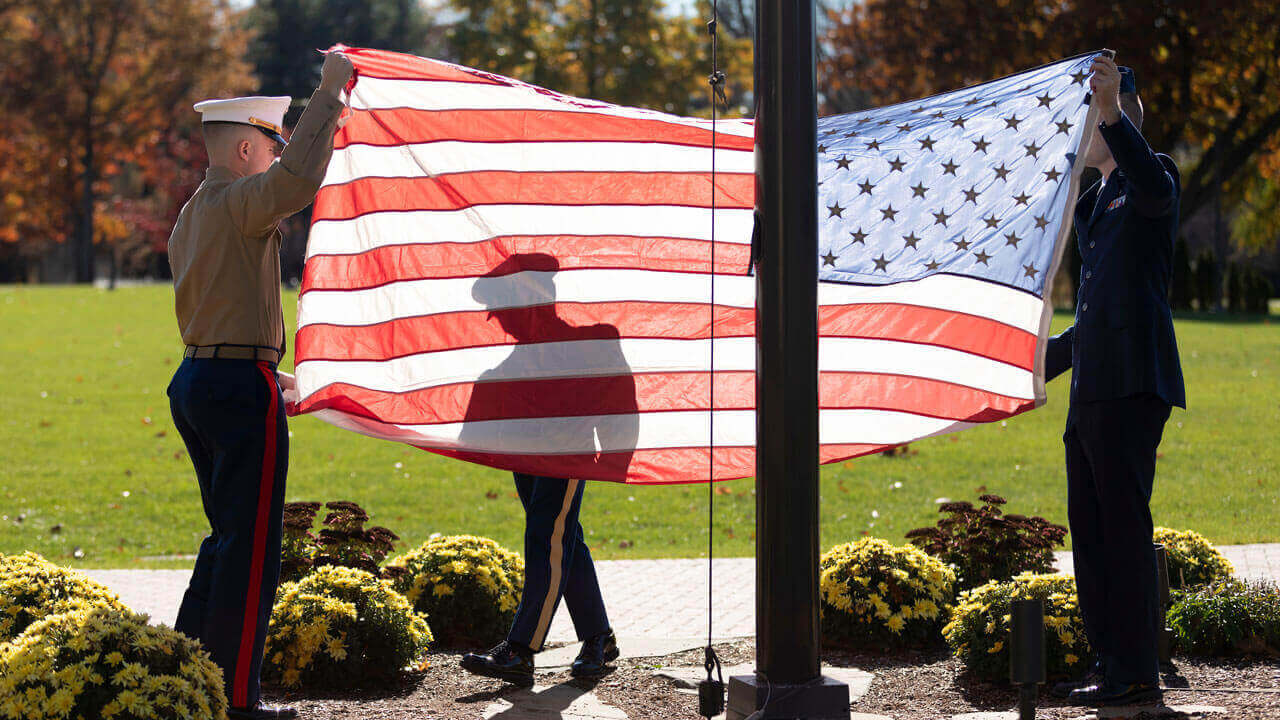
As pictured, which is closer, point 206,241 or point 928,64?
point 206,241

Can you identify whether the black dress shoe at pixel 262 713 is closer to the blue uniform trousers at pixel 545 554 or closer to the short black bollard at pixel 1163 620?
the blue uniform trousers at pixel 545 554

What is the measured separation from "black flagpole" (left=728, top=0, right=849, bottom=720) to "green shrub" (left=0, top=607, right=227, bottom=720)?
1.88 metres

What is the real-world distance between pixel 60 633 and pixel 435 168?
8.60 feet

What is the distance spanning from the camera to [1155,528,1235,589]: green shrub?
22.6 ft

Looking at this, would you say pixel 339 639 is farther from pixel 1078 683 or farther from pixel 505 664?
pixel 1078 683

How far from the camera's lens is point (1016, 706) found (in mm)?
5328

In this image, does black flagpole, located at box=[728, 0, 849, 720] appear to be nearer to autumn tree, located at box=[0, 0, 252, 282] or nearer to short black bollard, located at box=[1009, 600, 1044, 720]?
short black bollard, located at box=[1009, 600, 1044, 720]

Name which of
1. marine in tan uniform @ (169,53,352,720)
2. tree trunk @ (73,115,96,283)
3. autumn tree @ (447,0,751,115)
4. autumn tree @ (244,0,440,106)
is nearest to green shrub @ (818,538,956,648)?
marine in tan uniform @ (169,53,352,720)

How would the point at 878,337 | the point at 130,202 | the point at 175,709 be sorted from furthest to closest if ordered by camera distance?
the point at 130,202
the point at 878,337
the point at 175,709

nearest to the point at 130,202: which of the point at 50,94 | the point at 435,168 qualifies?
the point at 50,94

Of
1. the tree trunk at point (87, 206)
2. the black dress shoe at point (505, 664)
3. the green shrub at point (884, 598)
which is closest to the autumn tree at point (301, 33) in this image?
the tree trunk at point (87, 206)

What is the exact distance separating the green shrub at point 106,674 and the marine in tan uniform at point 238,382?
0.65 m

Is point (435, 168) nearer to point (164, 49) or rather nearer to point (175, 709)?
point (175, 709)

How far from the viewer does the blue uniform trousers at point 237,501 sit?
4.82 meters
